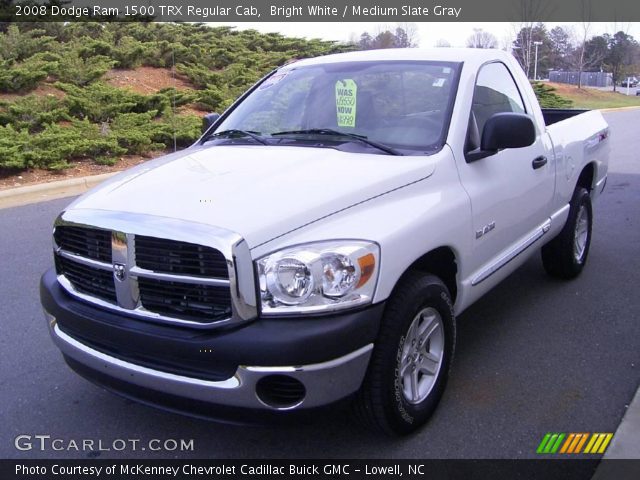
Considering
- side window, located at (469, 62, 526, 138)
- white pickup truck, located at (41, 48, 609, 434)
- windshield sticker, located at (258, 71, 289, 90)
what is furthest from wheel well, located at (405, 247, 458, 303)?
windshield sticker, located at (258, 71, 289, 90)

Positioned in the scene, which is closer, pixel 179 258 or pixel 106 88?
pixel 179 258

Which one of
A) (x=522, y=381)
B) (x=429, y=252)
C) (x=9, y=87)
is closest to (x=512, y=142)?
(x=429, y=252)

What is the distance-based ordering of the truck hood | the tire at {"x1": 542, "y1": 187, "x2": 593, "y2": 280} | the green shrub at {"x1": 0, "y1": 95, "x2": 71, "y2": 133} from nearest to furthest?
1. the truck hood
2. the tire at {"x1": 542, "y1": 187, "x2": 593, "y2": 280}
3. the green shrub at {"x1": 0, "y1": 95, "x2": 71, "y2": 133}

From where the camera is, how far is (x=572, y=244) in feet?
16.7

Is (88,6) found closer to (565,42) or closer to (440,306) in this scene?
(440,306)

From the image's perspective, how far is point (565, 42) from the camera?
57.2 m

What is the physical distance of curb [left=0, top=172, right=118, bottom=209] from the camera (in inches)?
362

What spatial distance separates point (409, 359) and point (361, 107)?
1.55 metres

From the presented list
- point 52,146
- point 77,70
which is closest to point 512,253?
point 52,146

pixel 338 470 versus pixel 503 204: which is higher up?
pixel 503 204

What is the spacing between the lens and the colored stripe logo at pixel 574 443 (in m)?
2.97

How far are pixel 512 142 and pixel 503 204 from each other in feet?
1.37

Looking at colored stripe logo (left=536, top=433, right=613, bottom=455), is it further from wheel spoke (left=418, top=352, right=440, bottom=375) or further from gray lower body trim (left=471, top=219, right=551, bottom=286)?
gray lower body trim (left=471, top=219, right=551, bottom=286)

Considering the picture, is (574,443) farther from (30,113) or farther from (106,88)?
(106,88)
